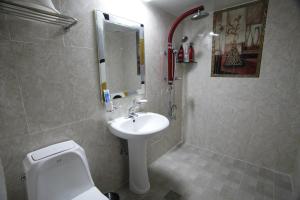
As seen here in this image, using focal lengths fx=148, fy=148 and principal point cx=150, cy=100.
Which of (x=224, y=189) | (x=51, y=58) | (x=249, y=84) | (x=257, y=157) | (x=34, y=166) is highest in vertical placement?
(x=51, y=58)

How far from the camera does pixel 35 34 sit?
946 mm

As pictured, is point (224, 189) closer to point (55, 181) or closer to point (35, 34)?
point (55, 181)

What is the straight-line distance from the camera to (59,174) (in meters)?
0.97

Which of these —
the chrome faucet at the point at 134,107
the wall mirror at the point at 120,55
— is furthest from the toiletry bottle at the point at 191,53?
the chrome faucet at the point at 134,107

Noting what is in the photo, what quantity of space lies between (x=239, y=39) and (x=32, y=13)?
6.74 feet

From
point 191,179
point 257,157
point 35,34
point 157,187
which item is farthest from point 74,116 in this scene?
point 257,157

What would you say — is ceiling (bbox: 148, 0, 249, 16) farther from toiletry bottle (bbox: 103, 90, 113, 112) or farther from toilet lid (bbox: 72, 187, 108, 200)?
toilet lid (bbox: 72, 187, 108, 200)

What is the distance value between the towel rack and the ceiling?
3.65ft

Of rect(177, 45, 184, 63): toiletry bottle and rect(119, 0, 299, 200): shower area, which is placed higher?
rect(177, 45, 184, 63): toiletry bottle

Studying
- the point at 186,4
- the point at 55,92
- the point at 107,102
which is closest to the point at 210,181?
the point at 107,102

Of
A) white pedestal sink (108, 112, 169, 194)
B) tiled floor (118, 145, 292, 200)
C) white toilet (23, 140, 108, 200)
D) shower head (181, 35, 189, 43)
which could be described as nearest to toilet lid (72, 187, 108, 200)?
white toilet (23, 140, 108, 200)

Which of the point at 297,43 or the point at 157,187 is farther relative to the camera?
the point at 157,187

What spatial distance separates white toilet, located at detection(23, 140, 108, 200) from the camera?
88 centimetres

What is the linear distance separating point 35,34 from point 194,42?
1.94 meters
